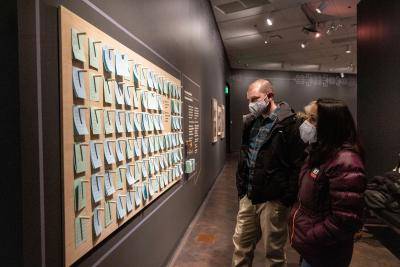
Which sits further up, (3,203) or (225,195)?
(3,203)

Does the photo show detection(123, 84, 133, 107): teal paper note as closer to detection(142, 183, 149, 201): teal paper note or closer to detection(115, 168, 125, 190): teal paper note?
detection(115, 168, 125, 190): teal paper note

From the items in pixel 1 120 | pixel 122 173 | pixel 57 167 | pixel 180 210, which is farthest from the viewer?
pixel 180 210

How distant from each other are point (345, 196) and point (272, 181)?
0.71m

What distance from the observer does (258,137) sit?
2.21m

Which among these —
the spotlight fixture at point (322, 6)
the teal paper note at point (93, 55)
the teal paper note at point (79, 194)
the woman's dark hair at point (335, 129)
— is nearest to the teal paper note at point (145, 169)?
the teal paper note at point (79, 194)

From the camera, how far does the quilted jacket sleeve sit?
1.38 metres

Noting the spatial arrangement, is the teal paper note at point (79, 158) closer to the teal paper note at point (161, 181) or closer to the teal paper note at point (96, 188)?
the teal paper note at point (96, 188)

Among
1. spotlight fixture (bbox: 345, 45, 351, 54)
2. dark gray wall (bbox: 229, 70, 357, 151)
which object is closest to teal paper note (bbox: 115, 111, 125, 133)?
spotlight fixture (bbox: 345, 45, 351, 54)

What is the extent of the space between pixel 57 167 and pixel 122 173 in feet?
1.86

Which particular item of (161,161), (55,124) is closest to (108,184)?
(55,124)

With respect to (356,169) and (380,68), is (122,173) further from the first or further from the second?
(380,68)

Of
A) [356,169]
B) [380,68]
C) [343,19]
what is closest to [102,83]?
[356,169]

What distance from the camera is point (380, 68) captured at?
3.83m

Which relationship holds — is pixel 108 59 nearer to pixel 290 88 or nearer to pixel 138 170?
pixel 138 170
